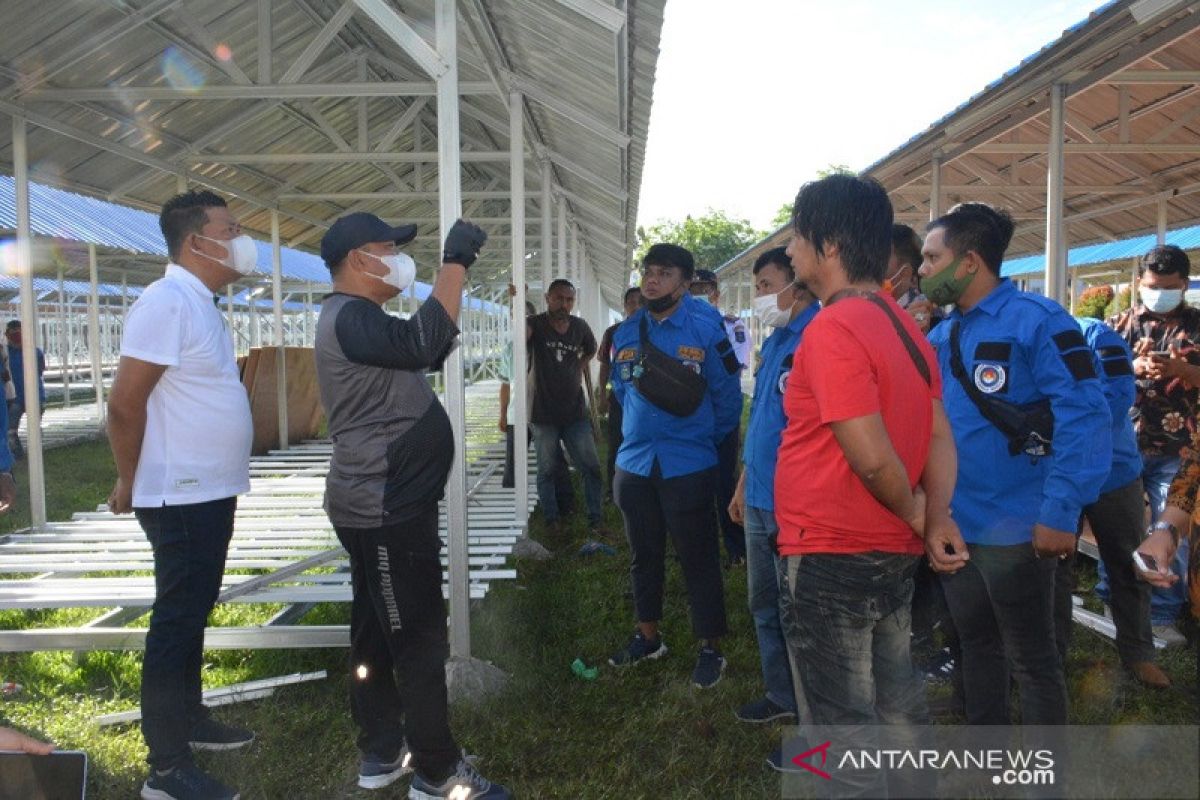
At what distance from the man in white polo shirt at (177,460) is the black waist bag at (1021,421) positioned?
8.20ft

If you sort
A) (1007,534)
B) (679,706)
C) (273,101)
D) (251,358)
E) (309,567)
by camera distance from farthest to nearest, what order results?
(251,358)
(273,101)
(309,567)
(679,706)
(1007,534)

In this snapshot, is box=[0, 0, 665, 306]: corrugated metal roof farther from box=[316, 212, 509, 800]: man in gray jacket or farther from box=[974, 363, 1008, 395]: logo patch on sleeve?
box=[974, 363, 1008, 395]: logo patch on sleeve

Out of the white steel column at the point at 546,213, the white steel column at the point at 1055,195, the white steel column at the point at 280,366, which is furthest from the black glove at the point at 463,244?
the white steel column at the point at 280,366

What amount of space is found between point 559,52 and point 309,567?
3.34 m

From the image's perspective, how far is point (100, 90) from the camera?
18.7 feet

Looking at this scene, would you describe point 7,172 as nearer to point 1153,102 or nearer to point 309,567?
point 309,567

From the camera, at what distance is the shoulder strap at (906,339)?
82.2 inches

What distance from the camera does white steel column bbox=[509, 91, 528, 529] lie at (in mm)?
6184

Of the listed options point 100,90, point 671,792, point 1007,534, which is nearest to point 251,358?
point 100,90

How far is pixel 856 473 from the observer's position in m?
2.03

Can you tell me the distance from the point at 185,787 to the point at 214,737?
476mm

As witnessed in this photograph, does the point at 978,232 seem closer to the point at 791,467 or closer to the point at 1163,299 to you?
the point at 791,467

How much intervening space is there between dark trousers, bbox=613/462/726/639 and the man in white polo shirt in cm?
170

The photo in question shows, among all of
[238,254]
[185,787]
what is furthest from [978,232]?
[185,787]
